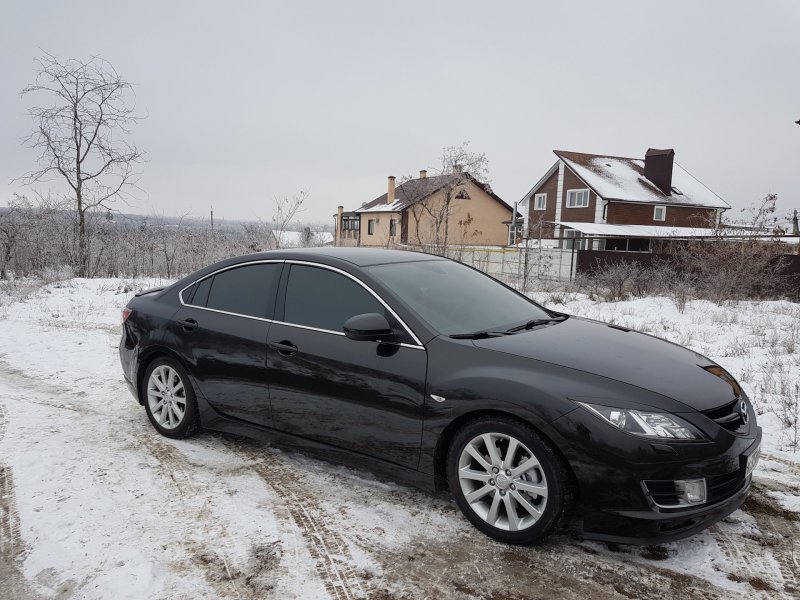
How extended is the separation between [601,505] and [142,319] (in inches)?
152

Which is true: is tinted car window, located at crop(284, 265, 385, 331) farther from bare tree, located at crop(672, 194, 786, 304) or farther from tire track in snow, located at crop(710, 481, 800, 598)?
bare tree, located at crop(672, 194, 786, 304)

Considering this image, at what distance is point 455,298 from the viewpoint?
3865 millimetres

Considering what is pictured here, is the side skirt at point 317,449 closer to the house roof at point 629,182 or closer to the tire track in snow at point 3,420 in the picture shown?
the tire track in snow at point 3,420

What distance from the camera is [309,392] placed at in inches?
145

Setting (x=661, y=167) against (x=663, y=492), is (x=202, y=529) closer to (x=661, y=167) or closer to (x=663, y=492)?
(x=663, y=492)

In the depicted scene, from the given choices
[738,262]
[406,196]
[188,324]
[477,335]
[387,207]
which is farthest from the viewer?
[387,207]

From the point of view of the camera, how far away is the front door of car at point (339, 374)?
3.31 metres

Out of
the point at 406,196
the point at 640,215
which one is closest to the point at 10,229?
the point at 406,196

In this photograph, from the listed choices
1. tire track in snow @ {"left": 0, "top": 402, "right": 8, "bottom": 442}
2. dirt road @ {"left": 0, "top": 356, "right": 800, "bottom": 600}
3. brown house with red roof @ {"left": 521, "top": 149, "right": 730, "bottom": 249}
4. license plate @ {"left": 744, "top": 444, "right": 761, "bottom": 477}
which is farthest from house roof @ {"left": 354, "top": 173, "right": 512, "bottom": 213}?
license plate @ {"left": 744, "top": 444, "right": 761, "bottom": 477}

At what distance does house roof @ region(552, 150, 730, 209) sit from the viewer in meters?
37.9

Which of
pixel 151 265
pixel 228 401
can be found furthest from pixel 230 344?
pixel 151 265

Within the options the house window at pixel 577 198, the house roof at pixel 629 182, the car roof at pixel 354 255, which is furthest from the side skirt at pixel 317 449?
the house window at pixel 577 198

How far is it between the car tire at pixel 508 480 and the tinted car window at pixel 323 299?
99 cm

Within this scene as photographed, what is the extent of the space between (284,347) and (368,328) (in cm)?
80
